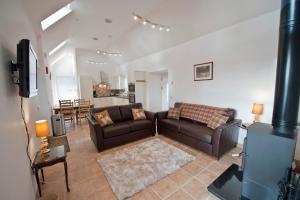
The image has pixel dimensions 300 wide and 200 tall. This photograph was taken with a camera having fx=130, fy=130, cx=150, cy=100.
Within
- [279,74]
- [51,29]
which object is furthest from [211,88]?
[51,29]

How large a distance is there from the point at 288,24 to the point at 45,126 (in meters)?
3.23

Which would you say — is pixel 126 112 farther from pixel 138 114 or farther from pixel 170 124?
pixel 170 124

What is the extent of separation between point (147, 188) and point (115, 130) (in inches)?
59.5

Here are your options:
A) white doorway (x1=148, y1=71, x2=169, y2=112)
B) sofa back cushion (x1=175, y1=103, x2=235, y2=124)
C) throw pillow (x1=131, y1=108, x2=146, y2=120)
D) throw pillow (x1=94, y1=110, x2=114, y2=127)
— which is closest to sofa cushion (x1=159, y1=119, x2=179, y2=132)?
sofa back cushion (x1=175, y1=103, x2=235, y2=124)

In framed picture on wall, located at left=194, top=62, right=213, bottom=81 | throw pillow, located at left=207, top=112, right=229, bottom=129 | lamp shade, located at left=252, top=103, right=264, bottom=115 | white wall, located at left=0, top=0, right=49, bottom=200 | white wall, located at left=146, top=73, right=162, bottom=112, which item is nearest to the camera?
white wall, located at left=0, top=0, right=49, bottom=200

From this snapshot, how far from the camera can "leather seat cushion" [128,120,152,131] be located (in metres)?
3.32

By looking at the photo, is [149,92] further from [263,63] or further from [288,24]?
[288,24]

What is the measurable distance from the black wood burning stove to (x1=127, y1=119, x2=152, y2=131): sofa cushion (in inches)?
91.4

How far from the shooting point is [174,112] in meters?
3.84

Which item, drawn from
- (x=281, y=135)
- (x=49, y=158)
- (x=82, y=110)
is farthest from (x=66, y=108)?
(x=281, y=135)

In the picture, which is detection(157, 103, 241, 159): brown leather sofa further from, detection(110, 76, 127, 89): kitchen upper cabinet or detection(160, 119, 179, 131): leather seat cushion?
detection(110, 76, 127, 89): kitchen upper cabinet

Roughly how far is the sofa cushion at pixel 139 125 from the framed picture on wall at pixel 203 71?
192 cm

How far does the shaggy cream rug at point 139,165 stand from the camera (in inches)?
75.2

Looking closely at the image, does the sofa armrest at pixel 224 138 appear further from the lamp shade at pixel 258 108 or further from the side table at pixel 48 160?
the side table at pixel 48 160
